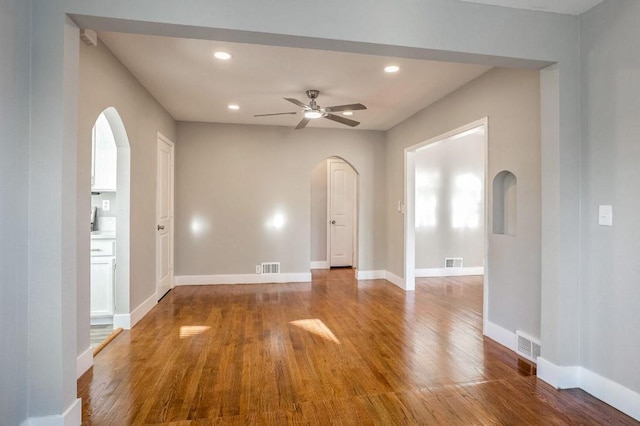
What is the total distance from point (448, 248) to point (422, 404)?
15.5 ft

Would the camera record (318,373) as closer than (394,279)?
Yes

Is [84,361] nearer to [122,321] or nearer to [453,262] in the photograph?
[122,321]

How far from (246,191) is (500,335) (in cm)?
413

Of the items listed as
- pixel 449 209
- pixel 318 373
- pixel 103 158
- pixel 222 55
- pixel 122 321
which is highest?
pixel 222 55

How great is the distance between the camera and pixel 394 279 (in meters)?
5.98

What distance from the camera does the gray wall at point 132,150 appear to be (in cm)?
274

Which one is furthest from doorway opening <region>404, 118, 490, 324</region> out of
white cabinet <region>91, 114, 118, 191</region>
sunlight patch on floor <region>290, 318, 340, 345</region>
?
white cabinet <region>91, 114, 118, 191</region>

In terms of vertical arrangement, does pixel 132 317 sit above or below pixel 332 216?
below

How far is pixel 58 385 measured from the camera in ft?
6.19

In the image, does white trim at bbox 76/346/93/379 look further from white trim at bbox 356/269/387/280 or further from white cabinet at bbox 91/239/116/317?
white trim at bbox 356/269/387/280

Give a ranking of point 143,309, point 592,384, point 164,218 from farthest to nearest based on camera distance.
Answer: point 164,218, point 143,309, point 592,384

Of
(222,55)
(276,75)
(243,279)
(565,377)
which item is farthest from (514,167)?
(243,279)

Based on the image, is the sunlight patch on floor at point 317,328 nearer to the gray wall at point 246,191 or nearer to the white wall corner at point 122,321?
the white wall corner at point 122,321

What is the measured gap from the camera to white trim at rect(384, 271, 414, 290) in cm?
566
